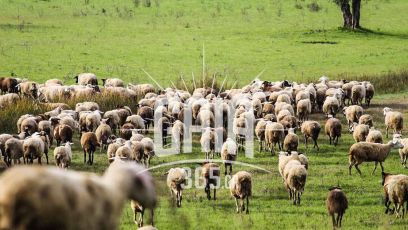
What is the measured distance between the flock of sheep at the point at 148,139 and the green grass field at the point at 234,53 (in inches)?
19.9

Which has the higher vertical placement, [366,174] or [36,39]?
[36,39]

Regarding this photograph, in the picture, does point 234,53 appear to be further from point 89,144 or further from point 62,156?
point 62,156

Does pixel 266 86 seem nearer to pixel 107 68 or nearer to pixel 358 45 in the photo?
pixel 107 68

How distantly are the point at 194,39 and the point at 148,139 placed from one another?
23599 millimetres

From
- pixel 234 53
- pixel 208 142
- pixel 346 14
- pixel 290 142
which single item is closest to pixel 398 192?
pixel 290 142

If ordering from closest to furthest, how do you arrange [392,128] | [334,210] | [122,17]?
[334,210], [392,128], [122,17]

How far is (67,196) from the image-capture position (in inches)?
115

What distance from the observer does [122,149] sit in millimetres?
16469

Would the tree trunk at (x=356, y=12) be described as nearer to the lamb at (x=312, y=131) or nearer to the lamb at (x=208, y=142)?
the lamb at (x=312, y=131)

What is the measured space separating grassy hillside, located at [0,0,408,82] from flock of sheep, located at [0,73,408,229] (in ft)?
17.3

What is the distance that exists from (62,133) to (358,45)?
2527cm

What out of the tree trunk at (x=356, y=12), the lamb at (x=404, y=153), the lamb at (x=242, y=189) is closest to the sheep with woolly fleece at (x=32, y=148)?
the lamb at (x=242, y=189)

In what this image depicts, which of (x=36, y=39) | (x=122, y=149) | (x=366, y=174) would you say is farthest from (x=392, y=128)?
(x=36, y=39)

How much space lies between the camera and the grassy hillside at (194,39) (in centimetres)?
3512
